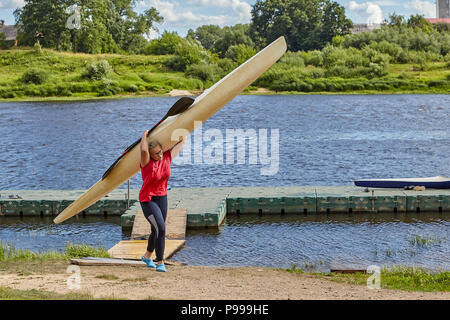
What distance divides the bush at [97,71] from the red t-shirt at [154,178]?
89.2m

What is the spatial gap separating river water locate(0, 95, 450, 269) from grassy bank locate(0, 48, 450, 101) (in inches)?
187

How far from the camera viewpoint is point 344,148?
150 ft

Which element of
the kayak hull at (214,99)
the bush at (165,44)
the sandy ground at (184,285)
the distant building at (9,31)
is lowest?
the sandy ground at (184,285)

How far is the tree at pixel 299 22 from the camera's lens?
13025 cm

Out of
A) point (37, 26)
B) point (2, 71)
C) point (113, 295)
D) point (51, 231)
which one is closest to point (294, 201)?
point (51, 231)

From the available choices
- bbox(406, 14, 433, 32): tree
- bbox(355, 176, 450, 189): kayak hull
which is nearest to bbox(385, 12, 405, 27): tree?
bbox(406, 14, 433, 32): tree

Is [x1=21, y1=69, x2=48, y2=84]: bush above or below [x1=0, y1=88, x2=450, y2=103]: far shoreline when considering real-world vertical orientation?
above

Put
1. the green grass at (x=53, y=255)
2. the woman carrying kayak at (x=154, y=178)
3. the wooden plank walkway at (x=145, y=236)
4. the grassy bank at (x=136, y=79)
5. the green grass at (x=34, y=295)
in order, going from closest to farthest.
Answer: the woman carrying kayak at (x=154, y=178)
the green grass at (x=34, y=295)
the green grass at (x=53, y=255)
the wooden plank walkway at (x=145, y=236)
the grassy bank at (x=136, y=79)

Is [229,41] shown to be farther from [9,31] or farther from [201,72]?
[9,31]

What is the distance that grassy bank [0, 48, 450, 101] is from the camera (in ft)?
312

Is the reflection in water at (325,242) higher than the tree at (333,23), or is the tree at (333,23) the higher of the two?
the tree at (333,23)

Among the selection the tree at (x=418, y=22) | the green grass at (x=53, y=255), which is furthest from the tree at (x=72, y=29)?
the green grass at (x=53, y=255)

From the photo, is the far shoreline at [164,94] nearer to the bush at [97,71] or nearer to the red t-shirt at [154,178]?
the bush at [97,71]

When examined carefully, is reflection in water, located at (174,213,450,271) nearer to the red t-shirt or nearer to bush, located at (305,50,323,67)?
the red t-shirt
